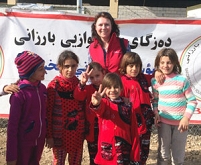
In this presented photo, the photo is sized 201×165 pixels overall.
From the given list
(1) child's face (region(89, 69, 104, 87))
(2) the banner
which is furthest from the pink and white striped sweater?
(2) the banner

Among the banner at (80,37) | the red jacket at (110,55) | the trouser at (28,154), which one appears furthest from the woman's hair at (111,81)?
the banner at (80,37)

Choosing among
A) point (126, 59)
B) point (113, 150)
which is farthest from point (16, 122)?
point (126, 59)

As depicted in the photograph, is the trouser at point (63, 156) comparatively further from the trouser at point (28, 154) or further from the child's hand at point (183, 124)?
the child's hand at point (183, 124)

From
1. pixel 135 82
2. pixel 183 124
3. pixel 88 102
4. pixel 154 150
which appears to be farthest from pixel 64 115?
pixel 154 150

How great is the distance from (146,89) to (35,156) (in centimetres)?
113

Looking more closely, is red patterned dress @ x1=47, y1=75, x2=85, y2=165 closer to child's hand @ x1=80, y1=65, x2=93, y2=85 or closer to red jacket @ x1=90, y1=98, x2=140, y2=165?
child's hand @ x1=80, y1=65, x2=93, y2=85

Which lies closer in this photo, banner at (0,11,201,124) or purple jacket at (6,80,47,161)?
purple jacket at (6,80,47,161)

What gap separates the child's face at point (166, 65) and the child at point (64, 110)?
0.78m

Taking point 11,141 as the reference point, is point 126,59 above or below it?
above

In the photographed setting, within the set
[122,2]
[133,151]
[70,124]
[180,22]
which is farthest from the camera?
[122,2]

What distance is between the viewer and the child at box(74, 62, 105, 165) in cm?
273

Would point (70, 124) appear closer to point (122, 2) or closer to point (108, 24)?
point (108, 24)

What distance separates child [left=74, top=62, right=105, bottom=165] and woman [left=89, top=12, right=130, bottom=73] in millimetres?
171

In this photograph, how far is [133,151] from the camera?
2596 millimetres
